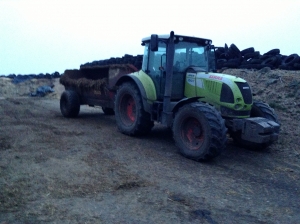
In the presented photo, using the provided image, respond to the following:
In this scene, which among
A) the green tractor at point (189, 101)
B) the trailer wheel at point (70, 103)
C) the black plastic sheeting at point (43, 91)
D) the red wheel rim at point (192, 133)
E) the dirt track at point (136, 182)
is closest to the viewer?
the dirt track at point (136, 182)

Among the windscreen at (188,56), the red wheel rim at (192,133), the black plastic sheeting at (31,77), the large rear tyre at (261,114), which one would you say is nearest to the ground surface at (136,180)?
the large rear tyre at (261,114)

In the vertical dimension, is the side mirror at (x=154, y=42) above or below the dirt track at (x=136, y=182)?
above

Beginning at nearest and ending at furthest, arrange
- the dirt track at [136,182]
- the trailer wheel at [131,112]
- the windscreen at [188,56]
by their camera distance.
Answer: the dirt track at [136,182], the windscreen at [188,56], the trailer wheel at [131,112]

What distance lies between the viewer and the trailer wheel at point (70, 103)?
→ 11.0 metres

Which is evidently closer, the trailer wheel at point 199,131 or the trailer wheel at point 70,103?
the trailer wheel at point 199,131

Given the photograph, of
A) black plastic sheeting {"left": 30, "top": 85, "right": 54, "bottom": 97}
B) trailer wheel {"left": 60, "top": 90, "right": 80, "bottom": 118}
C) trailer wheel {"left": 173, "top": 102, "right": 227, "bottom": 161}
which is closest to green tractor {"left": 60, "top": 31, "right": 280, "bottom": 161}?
trailer wheel {"left": 173, "top": 102, "right": 227, "bottom": 161}

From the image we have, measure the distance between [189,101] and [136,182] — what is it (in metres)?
2.14

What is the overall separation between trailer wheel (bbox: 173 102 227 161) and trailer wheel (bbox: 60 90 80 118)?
5.18 meters

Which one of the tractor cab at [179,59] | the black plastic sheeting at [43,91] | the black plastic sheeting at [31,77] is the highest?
the tractor cab at [179,59]

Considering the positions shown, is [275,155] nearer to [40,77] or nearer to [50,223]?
[50,223]

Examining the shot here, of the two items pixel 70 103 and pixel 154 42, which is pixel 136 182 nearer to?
pixel 154 42

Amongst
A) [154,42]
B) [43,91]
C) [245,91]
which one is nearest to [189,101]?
[245,91]

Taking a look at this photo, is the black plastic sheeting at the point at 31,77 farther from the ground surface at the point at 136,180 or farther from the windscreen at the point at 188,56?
the windscreen at the point at 188,56

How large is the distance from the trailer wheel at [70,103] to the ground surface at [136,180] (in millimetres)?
2328
